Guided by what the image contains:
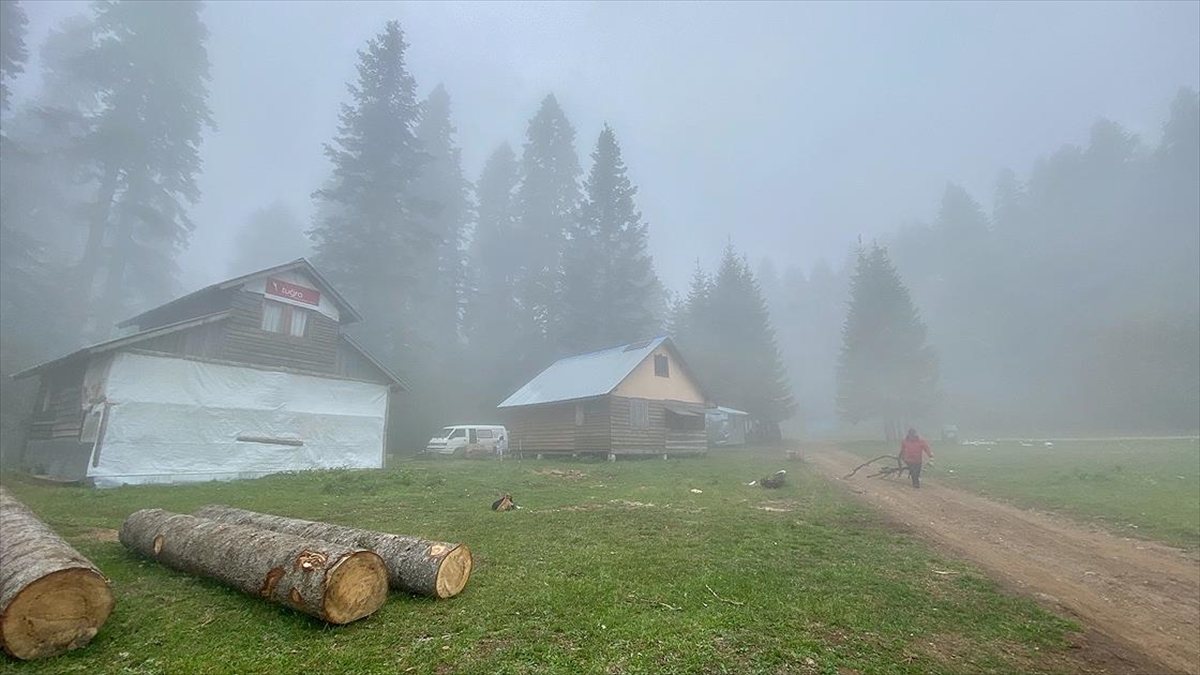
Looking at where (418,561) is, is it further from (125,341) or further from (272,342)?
(272,342)

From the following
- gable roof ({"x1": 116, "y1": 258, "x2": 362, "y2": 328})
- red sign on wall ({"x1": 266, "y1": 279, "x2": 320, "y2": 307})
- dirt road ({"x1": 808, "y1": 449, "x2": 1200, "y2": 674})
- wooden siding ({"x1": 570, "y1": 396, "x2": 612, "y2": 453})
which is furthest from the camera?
wooden siding ({"x1": 570, "y1": 396, "x2": 612, "y2": 453})

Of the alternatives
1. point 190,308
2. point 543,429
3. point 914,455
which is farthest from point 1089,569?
point 190,308

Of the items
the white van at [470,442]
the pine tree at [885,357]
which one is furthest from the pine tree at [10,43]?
the pine tree at [885,357]

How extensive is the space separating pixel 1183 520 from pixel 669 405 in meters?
20.7

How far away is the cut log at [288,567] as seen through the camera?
5.00 metres

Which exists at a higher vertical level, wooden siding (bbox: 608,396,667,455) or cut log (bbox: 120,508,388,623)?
wooden siding (bbox: 608,396,667,455)

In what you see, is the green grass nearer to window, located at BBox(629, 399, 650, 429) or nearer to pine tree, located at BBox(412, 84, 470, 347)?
window, located at BBox(629, 399, 650, 429)

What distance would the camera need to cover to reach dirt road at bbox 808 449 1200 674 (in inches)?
259

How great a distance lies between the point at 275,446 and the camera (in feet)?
65.8

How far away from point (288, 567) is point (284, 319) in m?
18.8

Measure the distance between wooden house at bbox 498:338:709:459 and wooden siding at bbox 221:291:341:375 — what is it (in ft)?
38.4

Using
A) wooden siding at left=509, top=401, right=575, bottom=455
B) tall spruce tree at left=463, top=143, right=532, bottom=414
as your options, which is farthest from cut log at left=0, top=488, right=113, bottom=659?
tall spruce tree at left=463, top=143, right=532, bottom=414

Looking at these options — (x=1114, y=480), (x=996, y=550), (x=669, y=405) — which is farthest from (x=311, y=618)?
(x=669, y=405)

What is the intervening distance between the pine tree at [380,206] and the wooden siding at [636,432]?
53.3 feet
